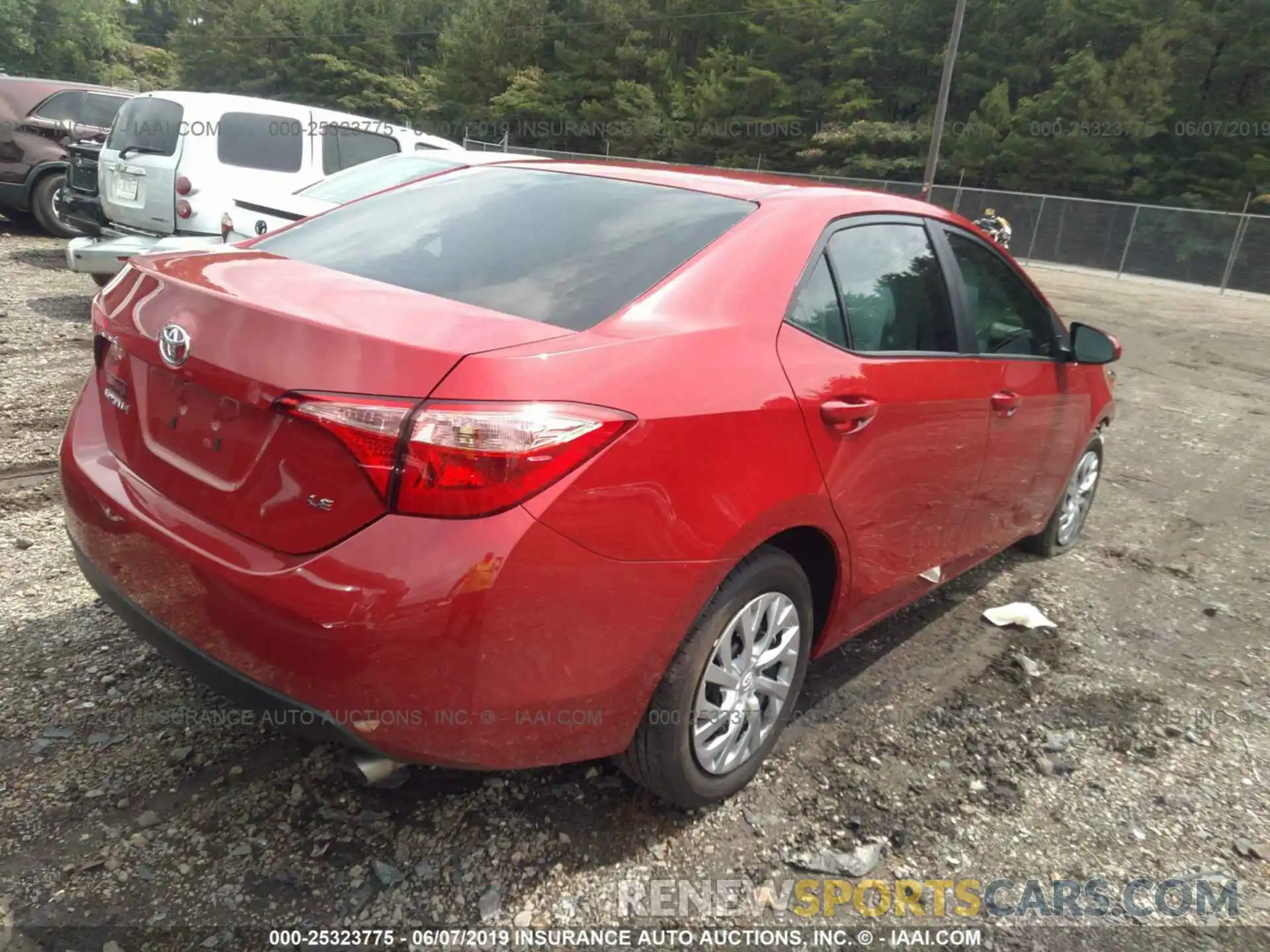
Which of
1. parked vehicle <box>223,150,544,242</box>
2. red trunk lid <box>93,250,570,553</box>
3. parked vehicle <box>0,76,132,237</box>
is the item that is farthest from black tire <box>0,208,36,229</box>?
red trunk lid <box>93,250,570,553</box>

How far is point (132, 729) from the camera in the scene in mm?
2562

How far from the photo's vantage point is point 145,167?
790 cm

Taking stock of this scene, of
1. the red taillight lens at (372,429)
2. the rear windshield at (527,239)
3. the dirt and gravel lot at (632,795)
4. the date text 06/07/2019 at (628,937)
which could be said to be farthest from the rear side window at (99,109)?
the date text 06/07/2019 at (628,937)

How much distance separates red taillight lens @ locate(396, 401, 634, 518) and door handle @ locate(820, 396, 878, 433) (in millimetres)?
954

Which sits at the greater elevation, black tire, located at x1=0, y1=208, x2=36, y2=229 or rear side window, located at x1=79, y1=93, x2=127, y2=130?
Result: rear side window, located at x1=79, y1=93, x2=127, y2=130

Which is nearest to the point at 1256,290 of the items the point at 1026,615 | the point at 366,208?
the point at 1026,615

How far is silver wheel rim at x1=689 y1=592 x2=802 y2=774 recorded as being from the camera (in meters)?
2.29

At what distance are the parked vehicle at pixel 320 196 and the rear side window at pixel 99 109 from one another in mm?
6629

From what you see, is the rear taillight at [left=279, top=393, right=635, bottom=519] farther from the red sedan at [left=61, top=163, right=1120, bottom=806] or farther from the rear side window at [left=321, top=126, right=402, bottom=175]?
the rear side window at [left=321, top=126, right=402, bottom=175]

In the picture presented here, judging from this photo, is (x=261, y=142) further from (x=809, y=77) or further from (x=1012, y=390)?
(x=809, y=77)

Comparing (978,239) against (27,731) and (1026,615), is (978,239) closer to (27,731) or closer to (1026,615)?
(1026,615)

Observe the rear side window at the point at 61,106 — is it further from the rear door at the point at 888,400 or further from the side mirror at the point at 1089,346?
the side mirror at the point at 1089,346

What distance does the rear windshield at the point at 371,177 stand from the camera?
6.93 m

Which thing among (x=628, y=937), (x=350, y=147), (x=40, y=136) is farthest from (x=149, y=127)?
(x=628, y=937)
